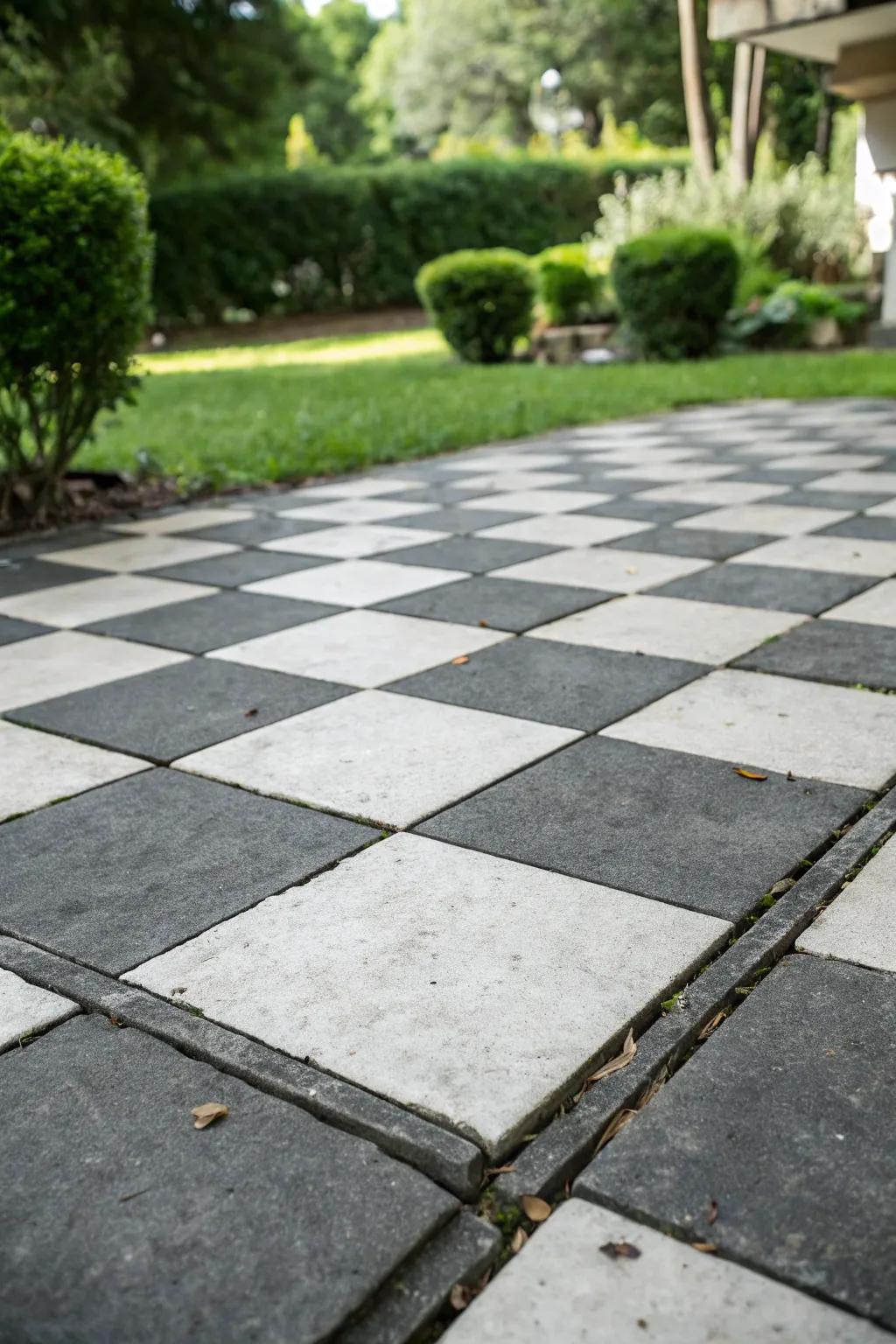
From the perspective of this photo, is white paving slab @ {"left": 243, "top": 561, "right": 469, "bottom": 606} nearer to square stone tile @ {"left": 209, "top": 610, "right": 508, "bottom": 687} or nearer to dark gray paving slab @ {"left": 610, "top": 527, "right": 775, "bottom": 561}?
square stone tile @ {"left": 209, "top": 610, "right": 508, "bottom": 687}

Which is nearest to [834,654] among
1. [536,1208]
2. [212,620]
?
[212,620]

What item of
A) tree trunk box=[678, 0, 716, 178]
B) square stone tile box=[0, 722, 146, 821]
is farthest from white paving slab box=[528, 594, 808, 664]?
tree trunk box=[678, 0, 716, 178]

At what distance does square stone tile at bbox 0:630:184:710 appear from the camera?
8.53 ft

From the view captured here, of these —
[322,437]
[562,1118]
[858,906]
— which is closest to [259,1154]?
[562,1118]

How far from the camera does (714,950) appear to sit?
57.9 inches

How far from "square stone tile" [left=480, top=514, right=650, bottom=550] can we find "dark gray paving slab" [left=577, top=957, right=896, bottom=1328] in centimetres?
266

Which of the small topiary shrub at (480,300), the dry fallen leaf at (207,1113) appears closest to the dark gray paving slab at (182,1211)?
the dry fallen leaf at (207,1113)

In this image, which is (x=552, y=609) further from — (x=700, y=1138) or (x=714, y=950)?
(x=700, y=1138)

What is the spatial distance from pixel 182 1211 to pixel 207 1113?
128 millimetres

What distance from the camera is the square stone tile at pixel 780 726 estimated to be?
2029 mm

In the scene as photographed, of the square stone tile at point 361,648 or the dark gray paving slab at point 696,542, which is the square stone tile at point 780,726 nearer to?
the square stone tile at point 361,648

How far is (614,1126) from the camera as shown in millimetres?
1183

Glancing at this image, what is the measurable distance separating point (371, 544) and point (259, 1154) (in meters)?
3.02

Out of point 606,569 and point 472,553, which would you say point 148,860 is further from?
point 472,553
